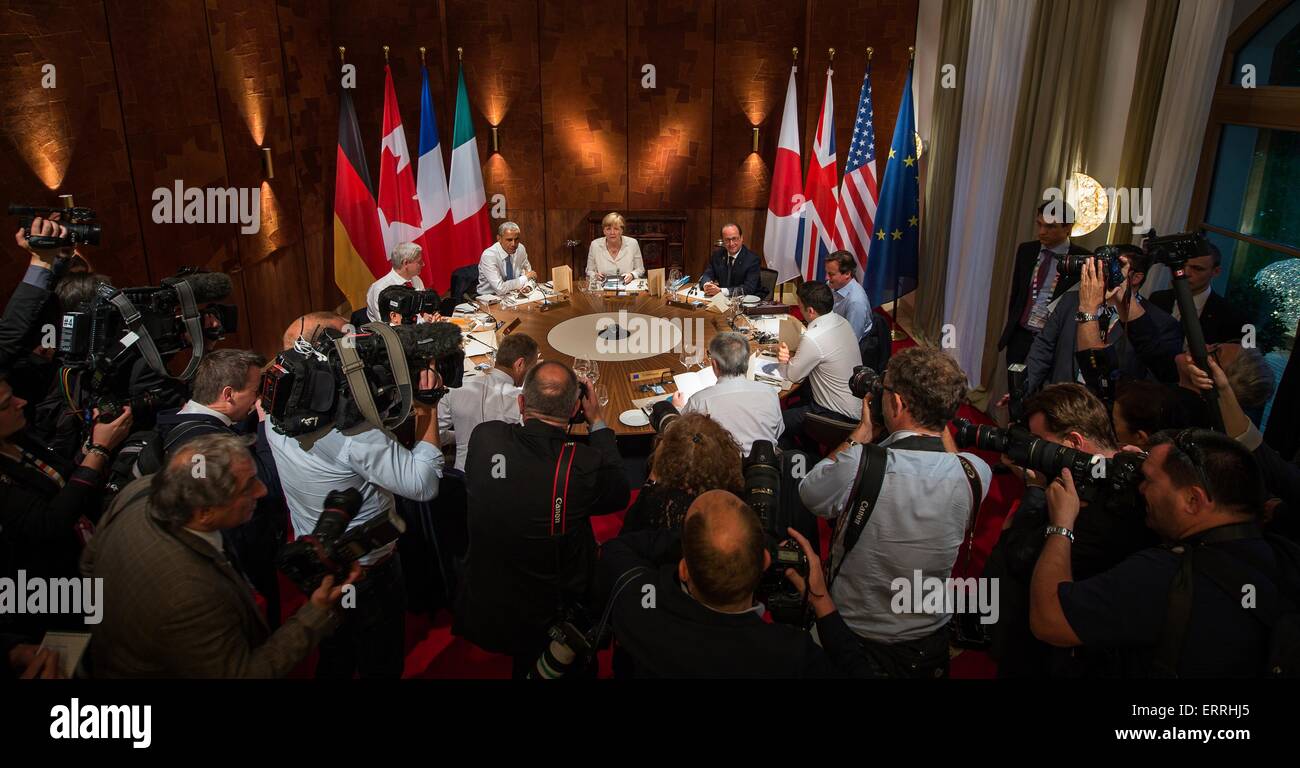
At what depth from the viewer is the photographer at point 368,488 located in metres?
2.67

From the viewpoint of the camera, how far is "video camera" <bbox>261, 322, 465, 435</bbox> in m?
2.50

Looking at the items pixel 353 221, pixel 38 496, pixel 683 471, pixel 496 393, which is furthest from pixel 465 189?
pixel 683 471

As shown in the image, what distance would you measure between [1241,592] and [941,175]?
20.0ft

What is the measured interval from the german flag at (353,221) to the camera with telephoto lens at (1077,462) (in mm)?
6338

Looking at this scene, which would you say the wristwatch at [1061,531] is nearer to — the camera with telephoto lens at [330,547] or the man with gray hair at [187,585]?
the camera with telephoto lens at [330,547]

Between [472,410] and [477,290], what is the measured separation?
311cm

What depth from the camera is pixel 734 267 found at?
22.4 feet

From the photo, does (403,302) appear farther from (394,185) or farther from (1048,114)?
(1048,114)

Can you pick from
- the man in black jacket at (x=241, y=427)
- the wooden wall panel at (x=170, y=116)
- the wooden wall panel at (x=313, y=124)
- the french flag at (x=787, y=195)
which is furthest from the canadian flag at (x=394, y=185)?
the man in black jacket at (x=241, y=427)

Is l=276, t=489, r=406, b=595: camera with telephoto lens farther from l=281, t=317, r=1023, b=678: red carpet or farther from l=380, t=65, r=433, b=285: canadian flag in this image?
l=380, t=65, r=433, b=285: canadian flag

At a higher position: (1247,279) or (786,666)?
(1247,279)

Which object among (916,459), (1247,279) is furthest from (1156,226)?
(916,459)

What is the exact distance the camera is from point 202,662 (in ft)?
6.24
